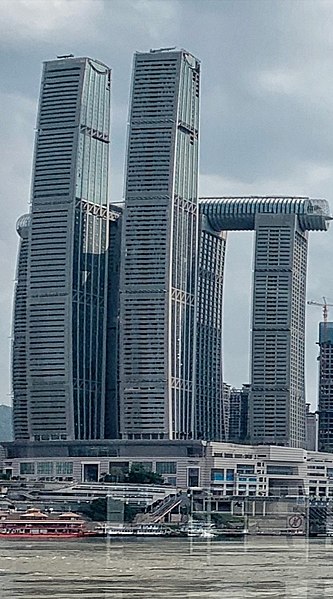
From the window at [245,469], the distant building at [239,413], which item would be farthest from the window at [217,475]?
the distant building at [239,413]

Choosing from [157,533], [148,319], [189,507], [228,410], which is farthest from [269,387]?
[157,533]

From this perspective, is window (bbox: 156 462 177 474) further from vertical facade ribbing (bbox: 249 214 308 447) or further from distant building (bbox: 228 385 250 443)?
distant building (bbox: 228 385 250 443)

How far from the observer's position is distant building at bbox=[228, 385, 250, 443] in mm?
152125

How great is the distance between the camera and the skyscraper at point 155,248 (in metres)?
129

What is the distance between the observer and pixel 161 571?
163 feet

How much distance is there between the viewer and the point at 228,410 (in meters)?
154

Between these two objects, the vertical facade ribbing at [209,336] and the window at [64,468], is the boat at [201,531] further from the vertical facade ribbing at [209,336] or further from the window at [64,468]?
the vertical facade ribbing at [209,336]

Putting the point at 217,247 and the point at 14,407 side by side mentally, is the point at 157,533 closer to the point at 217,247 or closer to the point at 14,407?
the point at 14,407

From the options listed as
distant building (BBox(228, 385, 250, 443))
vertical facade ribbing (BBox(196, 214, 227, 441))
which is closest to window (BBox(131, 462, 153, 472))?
vertical facade ribbing (BBox(196, 214, 227, 441))

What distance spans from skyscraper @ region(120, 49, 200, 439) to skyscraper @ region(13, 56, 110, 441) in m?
2.84

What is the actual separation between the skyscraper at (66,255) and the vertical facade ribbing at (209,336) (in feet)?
37.2

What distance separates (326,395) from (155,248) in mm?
40585

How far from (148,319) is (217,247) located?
708 inches

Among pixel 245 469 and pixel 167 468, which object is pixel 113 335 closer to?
pixel 167 468
